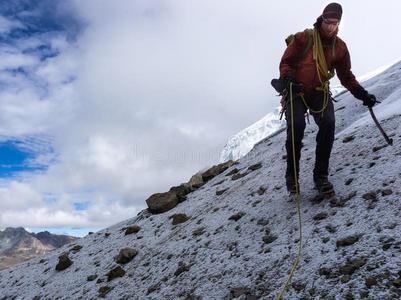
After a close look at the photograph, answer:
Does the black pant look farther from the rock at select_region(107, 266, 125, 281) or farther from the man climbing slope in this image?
the rock at select_region(107, 266, 125, 281)

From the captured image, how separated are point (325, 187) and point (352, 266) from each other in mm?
2732

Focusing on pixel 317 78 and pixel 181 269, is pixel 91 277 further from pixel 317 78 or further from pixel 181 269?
pixel 317 78

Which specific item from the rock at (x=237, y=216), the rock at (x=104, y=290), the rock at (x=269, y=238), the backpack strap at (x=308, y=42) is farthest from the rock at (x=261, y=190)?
the rock at (x=104, y=290)

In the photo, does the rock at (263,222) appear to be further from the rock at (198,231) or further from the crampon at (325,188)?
the rock at (198,231)

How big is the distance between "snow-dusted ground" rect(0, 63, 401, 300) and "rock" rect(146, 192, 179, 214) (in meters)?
1.74

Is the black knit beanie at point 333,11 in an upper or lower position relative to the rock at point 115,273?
upper

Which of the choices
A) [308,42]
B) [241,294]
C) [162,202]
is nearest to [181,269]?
[241,294]

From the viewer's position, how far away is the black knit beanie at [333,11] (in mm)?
7845

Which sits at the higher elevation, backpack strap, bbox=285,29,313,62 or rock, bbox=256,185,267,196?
backpack strap, bbox=285,29,313,62

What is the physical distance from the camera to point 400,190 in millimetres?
7398

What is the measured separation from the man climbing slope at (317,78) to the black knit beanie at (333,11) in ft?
0.08

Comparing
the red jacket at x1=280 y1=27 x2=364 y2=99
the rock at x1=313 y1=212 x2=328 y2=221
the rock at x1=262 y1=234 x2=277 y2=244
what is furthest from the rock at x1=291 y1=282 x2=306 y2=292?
the red jacket at x1=280 y1=27 x2=364 y2=99

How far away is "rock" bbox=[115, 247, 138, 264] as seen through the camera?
11.3m

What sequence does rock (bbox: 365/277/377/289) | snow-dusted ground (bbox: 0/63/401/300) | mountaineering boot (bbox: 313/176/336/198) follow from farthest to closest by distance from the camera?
mountaineering boot (bbox: 313/176/336/198) < snow-dusted ground (bbox: 0/63/401/300) < rock (bbox: 365/277/377/289)
